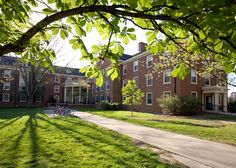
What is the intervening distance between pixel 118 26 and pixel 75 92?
47.5m

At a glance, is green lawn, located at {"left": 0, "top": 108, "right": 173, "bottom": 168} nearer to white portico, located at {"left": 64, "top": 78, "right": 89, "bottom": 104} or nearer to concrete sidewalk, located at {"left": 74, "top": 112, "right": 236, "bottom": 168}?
concrete sidewalk, located at {"left": 74, "top": 112, "right": 236, "bottom": 168}

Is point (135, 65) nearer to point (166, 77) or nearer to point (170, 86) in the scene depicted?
point (166, 77)

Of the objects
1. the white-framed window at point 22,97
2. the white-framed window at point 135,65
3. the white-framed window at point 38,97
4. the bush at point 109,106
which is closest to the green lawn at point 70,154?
the white-framed window at point 135,65

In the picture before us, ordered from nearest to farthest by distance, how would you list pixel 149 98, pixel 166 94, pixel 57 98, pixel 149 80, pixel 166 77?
pixel 166 94, pixel 166 77, pixel 149 98, pixel 149 80, pixel 57 98

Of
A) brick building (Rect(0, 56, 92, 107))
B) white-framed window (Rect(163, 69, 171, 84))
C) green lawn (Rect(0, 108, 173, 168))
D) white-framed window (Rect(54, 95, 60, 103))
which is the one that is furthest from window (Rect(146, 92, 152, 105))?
white-framed window (Rect(54, 95, 60, 103))

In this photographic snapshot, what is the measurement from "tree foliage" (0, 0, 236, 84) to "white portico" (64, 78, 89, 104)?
1812 inches

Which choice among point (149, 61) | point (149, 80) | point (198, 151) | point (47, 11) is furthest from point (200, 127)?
point (149, 80)

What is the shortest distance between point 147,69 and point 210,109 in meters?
9.65

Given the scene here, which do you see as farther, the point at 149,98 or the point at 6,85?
the point at 6,85

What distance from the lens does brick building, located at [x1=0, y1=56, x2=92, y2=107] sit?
153 feet

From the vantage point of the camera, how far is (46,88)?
5247 centimetres

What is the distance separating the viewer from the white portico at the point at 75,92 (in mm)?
49469

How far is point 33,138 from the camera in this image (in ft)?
31.3

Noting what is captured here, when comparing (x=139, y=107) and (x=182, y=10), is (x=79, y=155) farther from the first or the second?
(x=139, y=107)
